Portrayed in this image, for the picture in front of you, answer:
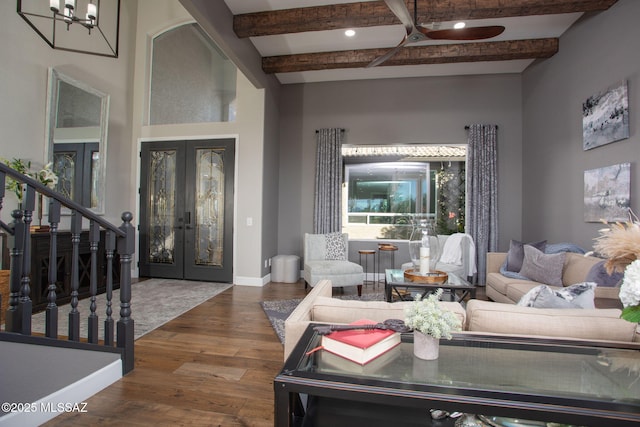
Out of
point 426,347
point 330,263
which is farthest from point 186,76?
point 426,347

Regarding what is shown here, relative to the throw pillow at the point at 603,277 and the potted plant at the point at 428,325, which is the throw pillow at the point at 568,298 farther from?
the throw pillow at the point at 603,277

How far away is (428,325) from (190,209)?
4.96m

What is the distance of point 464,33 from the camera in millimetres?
2816

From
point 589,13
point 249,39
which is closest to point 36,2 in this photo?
point 249,39

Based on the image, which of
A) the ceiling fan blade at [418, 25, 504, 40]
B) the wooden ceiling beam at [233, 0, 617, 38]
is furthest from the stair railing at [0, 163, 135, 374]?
the wooden ceiling beam at [233, 0, 617, 38]

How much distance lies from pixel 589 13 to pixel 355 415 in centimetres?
494

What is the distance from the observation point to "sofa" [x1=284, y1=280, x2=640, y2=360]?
127cm

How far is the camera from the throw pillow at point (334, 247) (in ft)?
16.5

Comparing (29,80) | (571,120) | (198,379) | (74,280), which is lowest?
(198,379)

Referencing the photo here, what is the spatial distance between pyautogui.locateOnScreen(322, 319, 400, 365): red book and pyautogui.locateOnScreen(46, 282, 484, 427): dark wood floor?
3.18 ft

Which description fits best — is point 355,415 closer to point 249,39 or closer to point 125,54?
point 249,39

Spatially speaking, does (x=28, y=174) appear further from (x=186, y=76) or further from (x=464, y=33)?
(x=464, y=33)
